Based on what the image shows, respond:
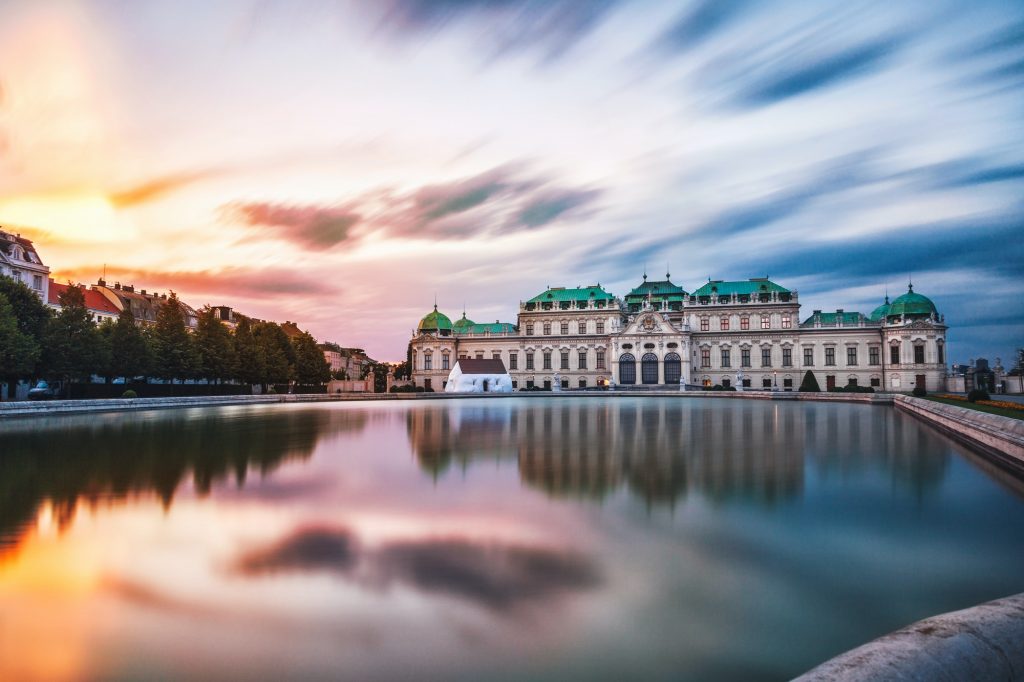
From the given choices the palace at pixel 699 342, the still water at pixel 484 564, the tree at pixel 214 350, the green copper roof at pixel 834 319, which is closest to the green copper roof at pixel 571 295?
the palace at pixel 699 342

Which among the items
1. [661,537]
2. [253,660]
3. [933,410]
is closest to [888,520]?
[661,537]

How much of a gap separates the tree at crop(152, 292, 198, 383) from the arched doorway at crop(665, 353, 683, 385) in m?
60.7

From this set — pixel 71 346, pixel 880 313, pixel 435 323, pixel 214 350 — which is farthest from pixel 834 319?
pixel 71 346

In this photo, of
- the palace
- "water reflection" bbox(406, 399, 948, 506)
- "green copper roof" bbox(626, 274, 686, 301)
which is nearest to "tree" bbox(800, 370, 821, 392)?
the palace

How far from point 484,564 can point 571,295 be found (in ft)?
308

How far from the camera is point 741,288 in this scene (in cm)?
9156

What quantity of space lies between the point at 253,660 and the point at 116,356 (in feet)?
182

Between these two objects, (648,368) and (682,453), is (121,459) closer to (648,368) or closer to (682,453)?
(682,453)

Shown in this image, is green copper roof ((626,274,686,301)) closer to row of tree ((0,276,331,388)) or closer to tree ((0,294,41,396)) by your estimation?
row of tree ((0,276,331,388))

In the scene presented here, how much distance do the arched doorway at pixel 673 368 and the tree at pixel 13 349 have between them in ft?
237

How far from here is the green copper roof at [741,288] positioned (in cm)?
9031

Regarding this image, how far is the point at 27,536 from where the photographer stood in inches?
368

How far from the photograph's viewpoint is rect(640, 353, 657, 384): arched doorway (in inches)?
3497

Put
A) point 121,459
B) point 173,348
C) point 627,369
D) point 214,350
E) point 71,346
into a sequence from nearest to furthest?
point 121,459, point 71,346, point 173,348, point 214,350, point 627,369
